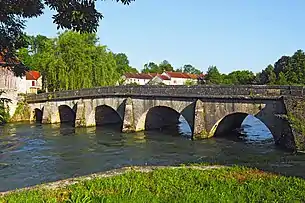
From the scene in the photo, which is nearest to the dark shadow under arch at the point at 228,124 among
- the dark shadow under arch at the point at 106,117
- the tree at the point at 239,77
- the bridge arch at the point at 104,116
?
the bridge arch at the point at 104,116

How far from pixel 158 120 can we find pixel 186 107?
657 centimetres

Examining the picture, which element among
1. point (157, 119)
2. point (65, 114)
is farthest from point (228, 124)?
point (65, 114)

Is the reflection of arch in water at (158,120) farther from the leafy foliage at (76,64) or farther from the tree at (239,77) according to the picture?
the tree at (239,77)

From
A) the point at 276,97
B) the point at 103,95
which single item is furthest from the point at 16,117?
the point at 276,97

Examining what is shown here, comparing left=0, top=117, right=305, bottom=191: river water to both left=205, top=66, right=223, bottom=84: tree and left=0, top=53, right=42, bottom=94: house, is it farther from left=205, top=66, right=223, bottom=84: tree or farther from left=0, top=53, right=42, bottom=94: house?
left=205, top=66, right=223, bottom=84: tree

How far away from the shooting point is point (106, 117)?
1455 inches

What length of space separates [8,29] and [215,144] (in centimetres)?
1784

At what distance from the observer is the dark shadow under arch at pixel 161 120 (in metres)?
30.4

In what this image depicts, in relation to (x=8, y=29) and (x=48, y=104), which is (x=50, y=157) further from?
(x=48, y=104)

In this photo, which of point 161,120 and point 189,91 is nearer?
point 189,91

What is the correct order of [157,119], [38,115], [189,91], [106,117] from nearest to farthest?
[189,91] → [157,119] → [106,117] → [38,115]

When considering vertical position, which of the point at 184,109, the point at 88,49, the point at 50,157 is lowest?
the point at 50,157

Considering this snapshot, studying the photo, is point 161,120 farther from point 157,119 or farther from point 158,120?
point 157,119

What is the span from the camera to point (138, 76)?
96125 millimetres
